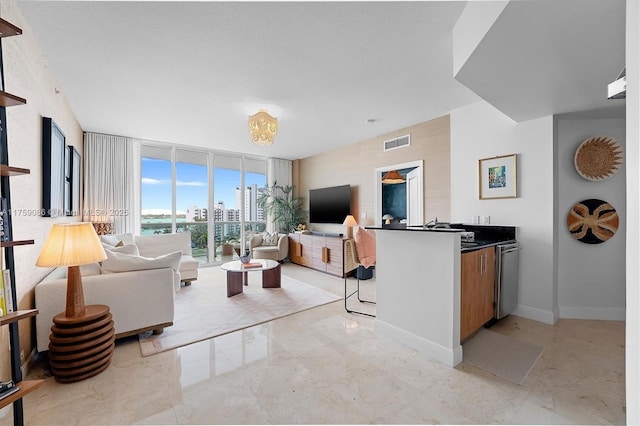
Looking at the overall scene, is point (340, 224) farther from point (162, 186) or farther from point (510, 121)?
point (162, 186)

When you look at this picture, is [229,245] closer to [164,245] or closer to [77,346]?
[164,245]

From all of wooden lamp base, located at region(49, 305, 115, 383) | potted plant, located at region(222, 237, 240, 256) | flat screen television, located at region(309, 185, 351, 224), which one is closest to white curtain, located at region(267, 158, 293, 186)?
flat screen television, located at region(309, 185, 351, 224)

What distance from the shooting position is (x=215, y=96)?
3.10 m

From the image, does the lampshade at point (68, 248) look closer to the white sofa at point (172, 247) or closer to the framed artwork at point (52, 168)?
the framed artwork at point (52, 168)

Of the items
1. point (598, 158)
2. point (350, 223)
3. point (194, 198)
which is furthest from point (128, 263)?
point (598, 158)

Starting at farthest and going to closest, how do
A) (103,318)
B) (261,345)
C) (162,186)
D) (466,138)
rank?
(162,186) < (466,138) < (261,345) < (103,318)

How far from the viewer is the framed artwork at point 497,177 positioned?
9.97ft

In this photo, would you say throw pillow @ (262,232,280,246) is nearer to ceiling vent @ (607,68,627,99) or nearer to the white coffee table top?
the white coffee table top

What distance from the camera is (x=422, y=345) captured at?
220 centimetres

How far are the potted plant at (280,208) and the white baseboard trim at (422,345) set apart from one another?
4147mm

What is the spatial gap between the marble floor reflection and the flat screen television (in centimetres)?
322

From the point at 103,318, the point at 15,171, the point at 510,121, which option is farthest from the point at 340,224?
the point at 15,171

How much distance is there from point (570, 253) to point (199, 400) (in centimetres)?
390

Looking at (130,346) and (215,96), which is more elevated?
(215,96)
